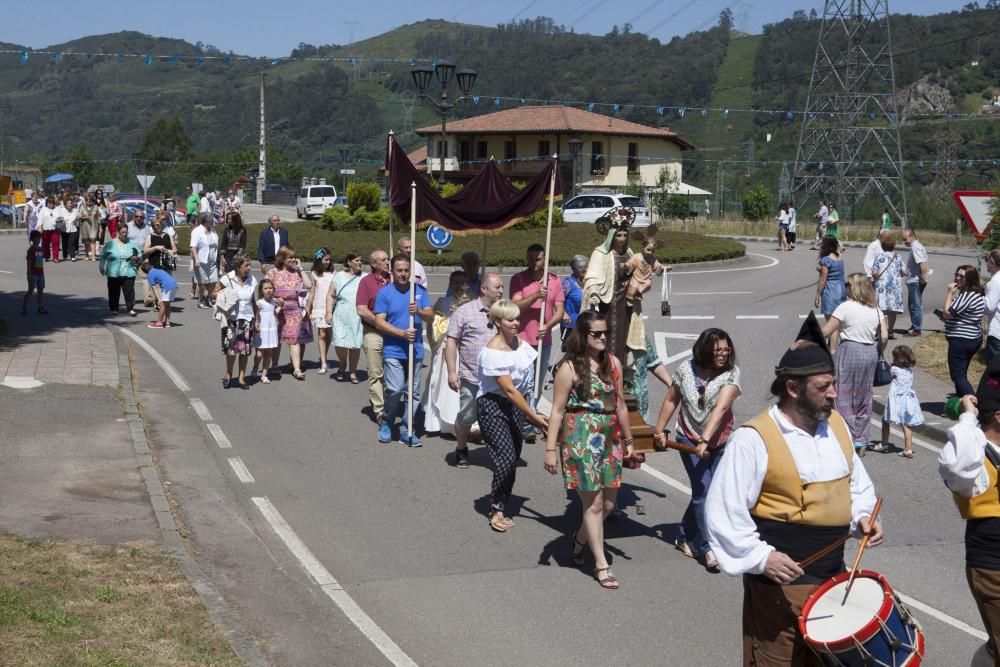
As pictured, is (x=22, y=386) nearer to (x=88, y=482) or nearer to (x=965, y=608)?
(x=88, y=482)

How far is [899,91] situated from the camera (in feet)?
443

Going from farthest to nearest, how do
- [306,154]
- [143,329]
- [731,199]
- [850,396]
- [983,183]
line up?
[306,154] → [731,199] → [983,183] → [143,329] → [850,396]

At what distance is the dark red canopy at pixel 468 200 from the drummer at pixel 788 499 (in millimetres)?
7340

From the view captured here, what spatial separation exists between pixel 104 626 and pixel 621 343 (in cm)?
503

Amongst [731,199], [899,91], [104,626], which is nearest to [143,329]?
[104,626]

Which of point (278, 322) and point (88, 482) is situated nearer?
point (88, 482)

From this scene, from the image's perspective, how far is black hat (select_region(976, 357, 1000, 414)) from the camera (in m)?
5.35

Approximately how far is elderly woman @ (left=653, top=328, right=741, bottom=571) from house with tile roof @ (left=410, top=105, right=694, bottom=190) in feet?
231

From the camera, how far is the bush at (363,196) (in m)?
41.9

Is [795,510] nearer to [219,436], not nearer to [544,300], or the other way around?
[544,300]

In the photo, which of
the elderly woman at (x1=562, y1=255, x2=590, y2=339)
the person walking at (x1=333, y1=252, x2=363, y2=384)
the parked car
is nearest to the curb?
the person walking at (x1=333, y1=252, x2=363, y2=384)

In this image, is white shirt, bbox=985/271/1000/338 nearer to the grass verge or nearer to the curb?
the curb

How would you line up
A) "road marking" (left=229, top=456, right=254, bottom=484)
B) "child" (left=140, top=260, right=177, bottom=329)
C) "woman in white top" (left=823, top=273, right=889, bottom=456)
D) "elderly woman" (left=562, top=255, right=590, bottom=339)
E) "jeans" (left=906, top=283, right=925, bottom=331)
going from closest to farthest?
"road marking" (left=229, top=456, right=254, bottom=484) → "woman in white top" (left=823, top=273, right=889, bottom=456) → "elderly woman" (left=562, top=255, right=590, bottom=339) → "child" (left=140, top=260, right=177, bottom=329) → "jeans" (left=906, top=283, right=925, bottom=331)

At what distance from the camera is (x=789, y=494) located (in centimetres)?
484
